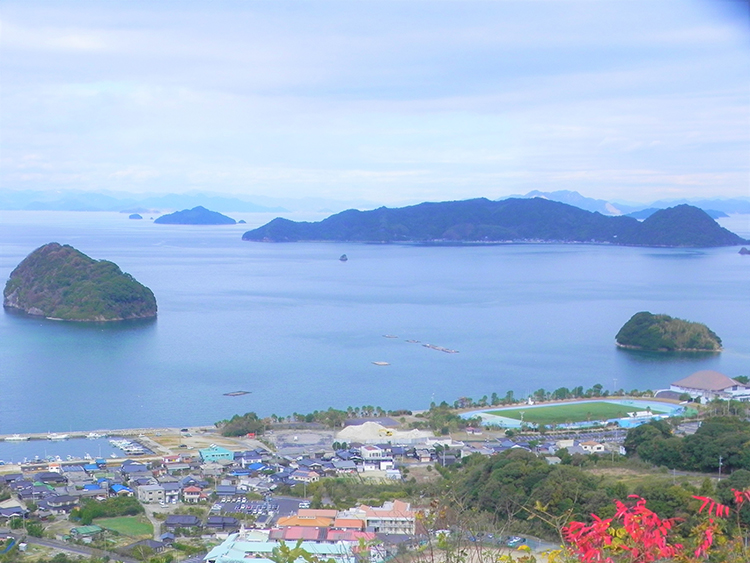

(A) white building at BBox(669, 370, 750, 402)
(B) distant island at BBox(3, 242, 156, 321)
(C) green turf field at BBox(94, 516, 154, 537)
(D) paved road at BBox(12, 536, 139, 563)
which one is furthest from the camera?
(B) distant island at BBox(3, 242, 156, 321)

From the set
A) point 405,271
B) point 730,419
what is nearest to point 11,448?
point 730,419

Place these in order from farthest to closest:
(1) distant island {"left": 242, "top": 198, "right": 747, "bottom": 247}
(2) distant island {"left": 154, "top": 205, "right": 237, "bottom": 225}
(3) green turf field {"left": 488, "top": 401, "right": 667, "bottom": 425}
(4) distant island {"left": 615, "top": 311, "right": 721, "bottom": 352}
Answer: (2) distant island {"left": 154, "top": 205, "right": 237, "bottom": 225}, (1) distant island {"left": 242, "top": 198, "right": 747, "bottom": 247}, (4) distant island {"left": 615, "top": 311, "right": 721, "bottom": 352}, (3) green turf field {"left": 488, "top": 401, "right": 667, "bottom": 425}

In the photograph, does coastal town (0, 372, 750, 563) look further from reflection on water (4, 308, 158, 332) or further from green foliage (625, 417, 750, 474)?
reflection on water (4, 308, 158, 332)

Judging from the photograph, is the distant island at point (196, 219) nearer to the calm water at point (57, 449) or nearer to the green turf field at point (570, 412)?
the green turf field at point (570, 412)

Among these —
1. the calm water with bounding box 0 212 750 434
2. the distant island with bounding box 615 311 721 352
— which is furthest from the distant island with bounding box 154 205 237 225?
the distant island with bounding box 615 311 721 352

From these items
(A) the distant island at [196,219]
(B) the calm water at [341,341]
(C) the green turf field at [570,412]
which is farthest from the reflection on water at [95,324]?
(A) the distant island at [196,219]

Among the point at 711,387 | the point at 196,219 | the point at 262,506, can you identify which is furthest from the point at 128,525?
the point at 196,219

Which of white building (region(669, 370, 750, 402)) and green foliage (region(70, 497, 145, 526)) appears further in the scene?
white building (region(669, 370, 750, 402))
